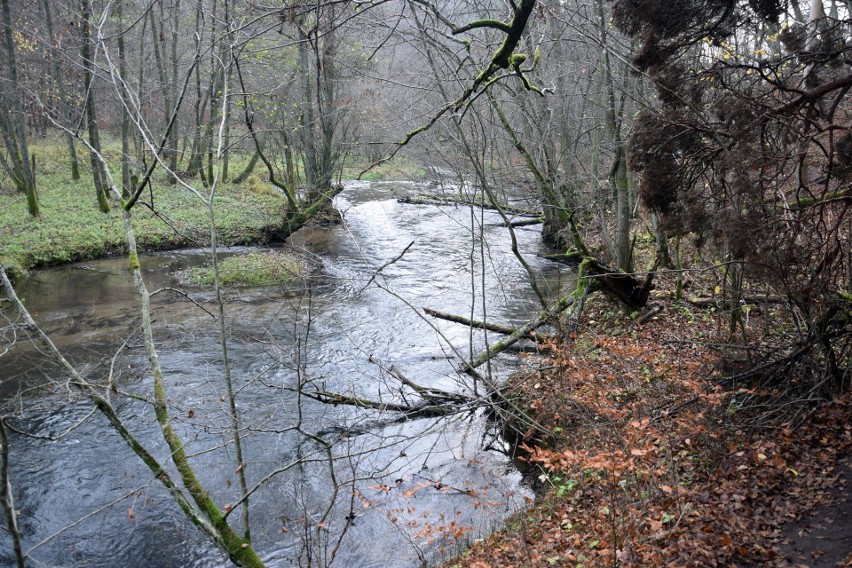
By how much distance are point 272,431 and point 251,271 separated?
11173 mm

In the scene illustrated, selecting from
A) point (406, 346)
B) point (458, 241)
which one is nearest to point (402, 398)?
point (406, 346)

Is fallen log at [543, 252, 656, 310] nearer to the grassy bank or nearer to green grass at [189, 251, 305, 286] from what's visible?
green grass at [189, 251, 305, 286]

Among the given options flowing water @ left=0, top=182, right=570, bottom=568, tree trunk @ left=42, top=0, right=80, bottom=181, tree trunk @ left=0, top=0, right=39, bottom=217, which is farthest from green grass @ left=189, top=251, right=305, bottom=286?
tree trunk @ left=42, top=0, right=80, bottom=181

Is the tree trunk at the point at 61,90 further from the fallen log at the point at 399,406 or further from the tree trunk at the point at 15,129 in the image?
the fallen log at the point at 399,406

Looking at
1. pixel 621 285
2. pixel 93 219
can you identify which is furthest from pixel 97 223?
pixel 621 285

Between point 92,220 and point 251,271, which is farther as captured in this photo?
point 92,220

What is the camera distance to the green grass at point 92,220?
16641 mm

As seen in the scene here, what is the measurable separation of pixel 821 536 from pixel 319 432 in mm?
5859

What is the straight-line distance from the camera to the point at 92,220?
62.9 ft

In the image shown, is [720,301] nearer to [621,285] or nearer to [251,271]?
[621,285]

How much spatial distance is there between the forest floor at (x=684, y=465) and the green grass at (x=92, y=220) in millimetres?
9962

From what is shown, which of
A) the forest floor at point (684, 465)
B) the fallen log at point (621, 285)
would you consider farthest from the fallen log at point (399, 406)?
the fallen log at point (621, 285)

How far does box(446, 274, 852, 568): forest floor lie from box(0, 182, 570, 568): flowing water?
0.94 meters

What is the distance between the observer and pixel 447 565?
231 inches
